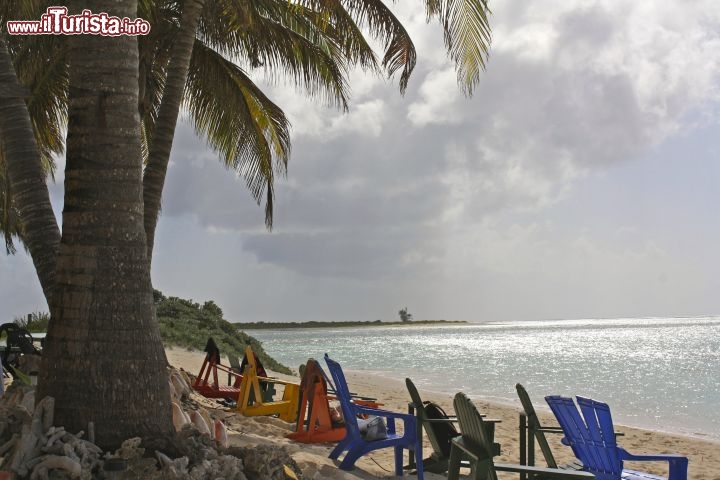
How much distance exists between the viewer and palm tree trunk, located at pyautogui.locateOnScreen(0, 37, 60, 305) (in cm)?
572

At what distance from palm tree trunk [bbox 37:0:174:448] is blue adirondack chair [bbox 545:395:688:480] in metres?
2.83

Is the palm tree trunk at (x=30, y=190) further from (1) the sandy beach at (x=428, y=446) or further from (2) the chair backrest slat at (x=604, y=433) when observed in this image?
(2) the chair backrest slat at (x=604, y=433)

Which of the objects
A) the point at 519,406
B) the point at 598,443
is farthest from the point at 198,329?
the point at 598,443

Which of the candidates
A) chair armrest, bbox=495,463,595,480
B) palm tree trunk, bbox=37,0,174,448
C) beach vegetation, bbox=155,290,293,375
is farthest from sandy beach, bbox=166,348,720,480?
beach vegetation, bbox=155,290,293,375

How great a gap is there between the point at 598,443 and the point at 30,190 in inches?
178

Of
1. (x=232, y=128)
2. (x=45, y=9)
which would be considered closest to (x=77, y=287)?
(x=45, y=9)

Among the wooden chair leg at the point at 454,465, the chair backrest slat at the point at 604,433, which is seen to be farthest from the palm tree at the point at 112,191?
the chair backrest slat at the point at 604,433

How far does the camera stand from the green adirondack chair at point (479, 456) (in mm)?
3660

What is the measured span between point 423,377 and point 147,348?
69.3ft

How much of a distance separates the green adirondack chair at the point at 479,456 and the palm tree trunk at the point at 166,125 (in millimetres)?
4445

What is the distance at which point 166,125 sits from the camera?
7.89 m

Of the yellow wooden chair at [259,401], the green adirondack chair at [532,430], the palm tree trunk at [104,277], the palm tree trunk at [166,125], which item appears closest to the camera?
the palm tree trunk at [104,277]

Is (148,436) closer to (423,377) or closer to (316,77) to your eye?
(316,77)

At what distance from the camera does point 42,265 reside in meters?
5.72
